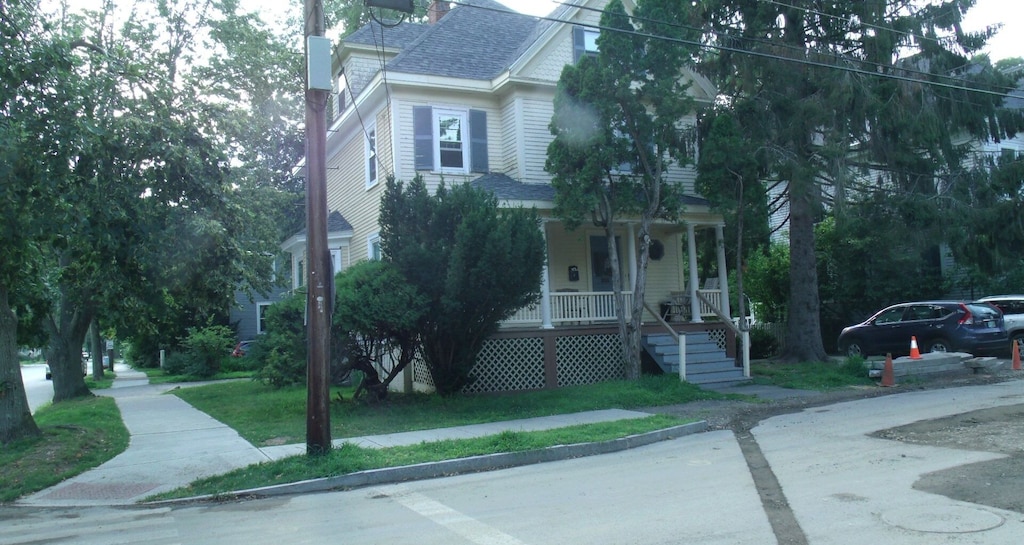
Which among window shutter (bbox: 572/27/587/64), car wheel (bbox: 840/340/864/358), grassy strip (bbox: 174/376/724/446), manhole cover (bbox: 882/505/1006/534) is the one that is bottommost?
manhole cover (bbox: 882/505/1006/534)

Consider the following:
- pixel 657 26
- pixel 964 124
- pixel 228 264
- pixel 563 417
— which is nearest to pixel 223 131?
pixel 228 264

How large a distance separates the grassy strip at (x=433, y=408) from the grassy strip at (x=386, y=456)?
1949mm

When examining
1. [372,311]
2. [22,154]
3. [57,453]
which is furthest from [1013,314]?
[22,154]

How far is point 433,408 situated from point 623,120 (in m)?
6.81

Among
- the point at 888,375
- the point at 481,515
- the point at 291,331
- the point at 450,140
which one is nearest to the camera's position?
the point at 481,515

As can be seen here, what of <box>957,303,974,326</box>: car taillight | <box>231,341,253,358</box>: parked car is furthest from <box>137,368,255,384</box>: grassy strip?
<box>957,303,974,326</box>: car taillight

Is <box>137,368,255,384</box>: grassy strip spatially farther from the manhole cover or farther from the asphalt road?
the manhole cover

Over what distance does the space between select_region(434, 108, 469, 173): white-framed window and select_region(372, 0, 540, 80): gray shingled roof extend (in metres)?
0.93

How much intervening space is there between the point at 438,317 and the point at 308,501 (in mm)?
6047

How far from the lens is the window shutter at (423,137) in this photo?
59.3 ft

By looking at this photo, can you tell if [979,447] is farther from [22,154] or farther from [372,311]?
[22,154]

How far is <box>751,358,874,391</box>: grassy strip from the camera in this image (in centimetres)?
1677

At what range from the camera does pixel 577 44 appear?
19.3 metres

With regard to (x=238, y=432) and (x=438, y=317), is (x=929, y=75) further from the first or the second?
(x=238, y=432)
